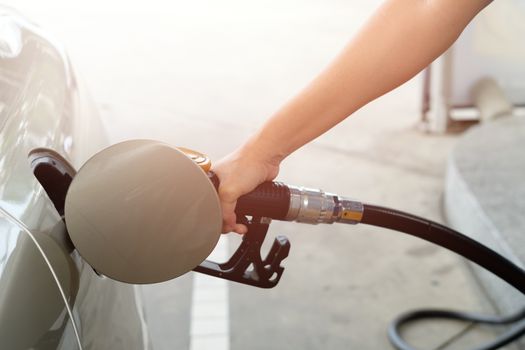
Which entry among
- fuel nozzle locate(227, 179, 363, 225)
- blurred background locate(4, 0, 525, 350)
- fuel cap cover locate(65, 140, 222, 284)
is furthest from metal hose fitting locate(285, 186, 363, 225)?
blurred background locate(4, 0, 525, 350)

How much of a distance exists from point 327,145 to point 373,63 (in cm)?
333

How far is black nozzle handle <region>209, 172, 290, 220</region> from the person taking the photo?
109 cm

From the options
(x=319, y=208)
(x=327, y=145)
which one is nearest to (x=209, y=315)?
(x=319, y=208)

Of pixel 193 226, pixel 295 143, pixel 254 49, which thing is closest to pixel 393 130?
pixel 254 49

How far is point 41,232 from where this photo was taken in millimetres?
980

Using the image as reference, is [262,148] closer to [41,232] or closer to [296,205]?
[296,205]

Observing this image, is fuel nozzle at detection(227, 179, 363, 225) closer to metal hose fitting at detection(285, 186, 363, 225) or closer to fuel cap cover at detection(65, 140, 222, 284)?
metal hose fitting at detection(285, 186, 363, 225)

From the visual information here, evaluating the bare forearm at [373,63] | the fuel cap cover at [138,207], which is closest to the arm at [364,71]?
the bare forearm at [373,63]

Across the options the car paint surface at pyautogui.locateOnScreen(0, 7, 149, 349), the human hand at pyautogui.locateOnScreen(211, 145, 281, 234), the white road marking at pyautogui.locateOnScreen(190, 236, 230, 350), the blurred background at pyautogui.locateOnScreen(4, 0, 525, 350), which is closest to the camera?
the car paint surface at pyautogui.locateOnScreen(0, 7, 149, 349)

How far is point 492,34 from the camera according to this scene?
4.23 meters

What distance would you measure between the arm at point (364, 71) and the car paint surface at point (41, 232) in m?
0.22

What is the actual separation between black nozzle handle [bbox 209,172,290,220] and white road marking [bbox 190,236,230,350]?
5.03 feet

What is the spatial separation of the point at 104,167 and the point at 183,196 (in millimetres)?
96

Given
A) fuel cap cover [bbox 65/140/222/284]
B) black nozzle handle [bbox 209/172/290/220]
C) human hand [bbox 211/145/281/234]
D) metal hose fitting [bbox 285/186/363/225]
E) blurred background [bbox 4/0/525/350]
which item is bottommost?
blurred background [bbox 4/0/525/350]
